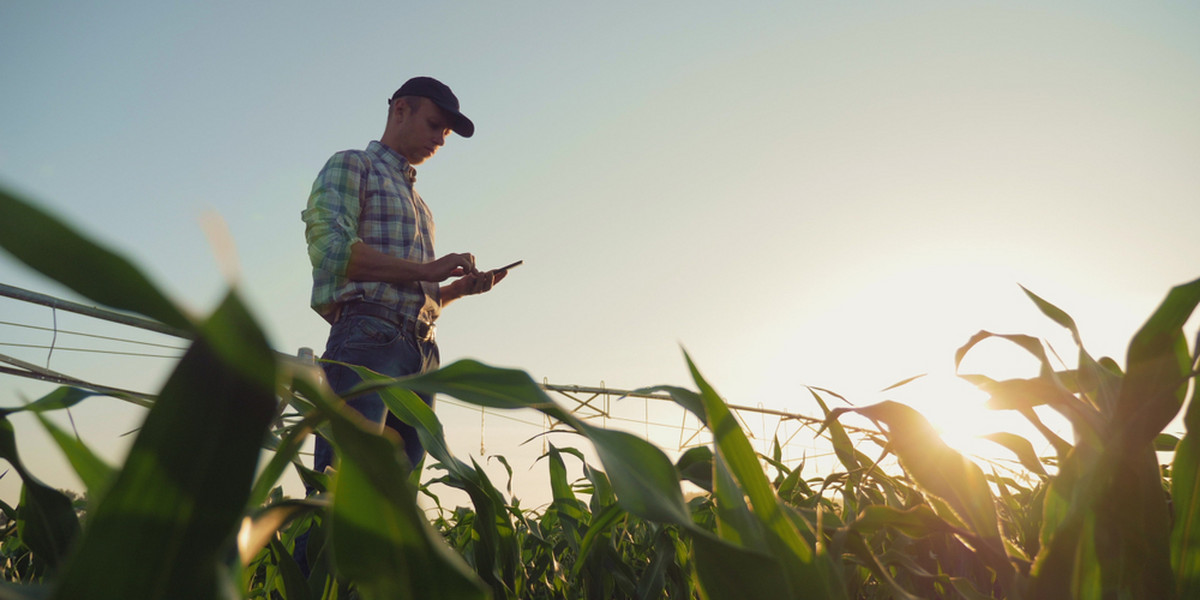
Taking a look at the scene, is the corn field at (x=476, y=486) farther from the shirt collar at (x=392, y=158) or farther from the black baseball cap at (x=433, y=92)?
the black baseball cap at (x=433, y=92)

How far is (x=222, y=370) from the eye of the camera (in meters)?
0.13

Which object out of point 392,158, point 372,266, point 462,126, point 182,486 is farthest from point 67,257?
point 462,126

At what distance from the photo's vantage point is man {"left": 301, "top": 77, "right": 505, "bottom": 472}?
1.75m

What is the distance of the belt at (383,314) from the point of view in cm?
181

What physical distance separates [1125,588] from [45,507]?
38cm

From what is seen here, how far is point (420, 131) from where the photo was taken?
2.29 metres

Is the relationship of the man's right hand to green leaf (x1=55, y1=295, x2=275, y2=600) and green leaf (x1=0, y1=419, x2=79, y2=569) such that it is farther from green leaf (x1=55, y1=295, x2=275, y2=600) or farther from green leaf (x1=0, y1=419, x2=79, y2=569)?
green leaf (x1=55, y1=295, x2=275, y2=600)

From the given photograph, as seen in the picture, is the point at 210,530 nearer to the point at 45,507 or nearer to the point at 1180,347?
the point at 45,507

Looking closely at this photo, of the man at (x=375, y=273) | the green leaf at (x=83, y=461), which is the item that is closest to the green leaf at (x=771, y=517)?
the green leaf at (x=83, y=461)

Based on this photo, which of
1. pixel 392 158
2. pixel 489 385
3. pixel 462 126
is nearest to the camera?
pixel 489 385

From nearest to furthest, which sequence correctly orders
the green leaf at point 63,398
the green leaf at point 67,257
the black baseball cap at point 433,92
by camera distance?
the green leaf at point 67,257
the green leaf at point 63,398
the black baseball cap at point 433,92

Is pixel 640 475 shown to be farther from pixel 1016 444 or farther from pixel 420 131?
pixel 420 131

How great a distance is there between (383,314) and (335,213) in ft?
0.96

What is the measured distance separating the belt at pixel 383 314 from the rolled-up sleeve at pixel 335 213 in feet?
0.36
